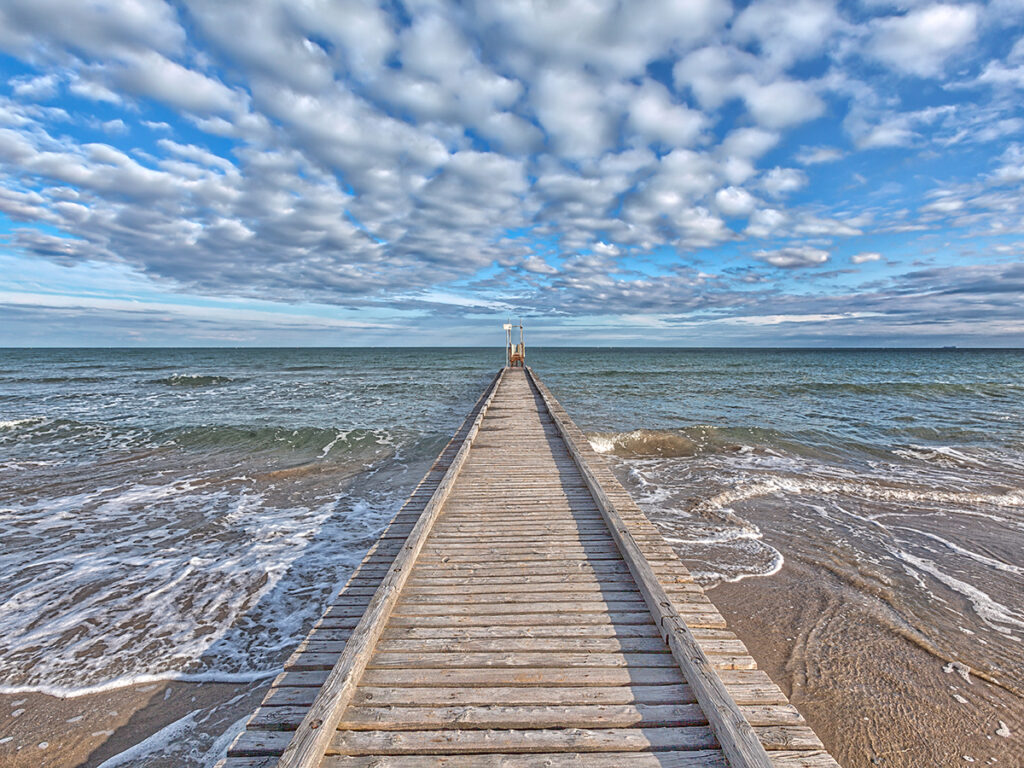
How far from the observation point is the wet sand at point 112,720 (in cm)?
348

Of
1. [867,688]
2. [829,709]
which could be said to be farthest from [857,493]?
[829,709]

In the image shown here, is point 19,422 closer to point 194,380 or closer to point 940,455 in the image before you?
point 194,380

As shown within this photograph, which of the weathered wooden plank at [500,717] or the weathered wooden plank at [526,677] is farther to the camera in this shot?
the weathered wooden plank at [526,677]

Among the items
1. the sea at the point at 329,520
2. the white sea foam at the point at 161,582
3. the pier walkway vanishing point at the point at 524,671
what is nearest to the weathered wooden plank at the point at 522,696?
the pier walkway vanishing point at the point at 524,671

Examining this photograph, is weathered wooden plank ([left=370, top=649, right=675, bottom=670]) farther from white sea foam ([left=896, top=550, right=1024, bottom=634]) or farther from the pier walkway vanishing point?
white sea foam ([left=896, top=550, right=1024, bottom=634])

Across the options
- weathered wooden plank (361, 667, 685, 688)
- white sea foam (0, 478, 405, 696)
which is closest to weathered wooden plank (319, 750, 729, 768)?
weathered wooden plank (361, 667, 685, 688)

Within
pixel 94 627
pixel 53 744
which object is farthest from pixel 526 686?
pixel 94 627

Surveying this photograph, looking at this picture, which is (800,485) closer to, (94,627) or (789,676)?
(789,676)

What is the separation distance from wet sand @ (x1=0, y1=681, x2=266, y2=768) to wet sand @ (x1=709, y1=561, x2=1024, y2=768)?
4.80m

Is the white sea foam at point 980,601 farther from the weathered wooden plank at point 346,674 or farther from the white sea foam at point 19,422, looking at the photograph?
the white sea foam at point 19,422

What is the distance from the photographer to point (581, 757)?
7.76 feet

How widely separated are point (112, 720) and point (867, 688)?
6.41 m

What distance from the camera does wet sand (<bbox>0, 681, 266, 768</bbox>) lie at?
3.48 meters

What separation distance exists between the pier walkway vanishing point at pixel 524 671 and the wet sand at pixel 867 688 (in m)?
1.37
